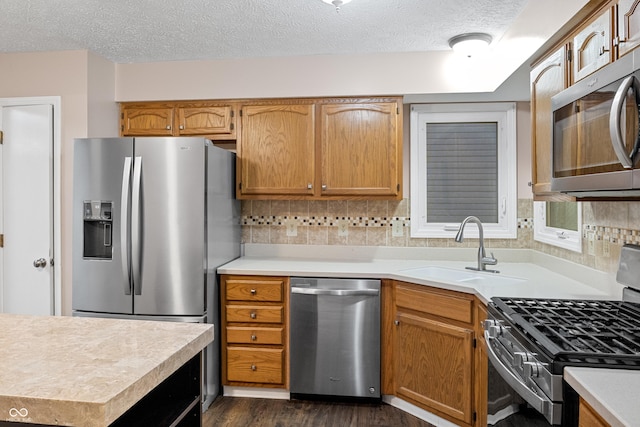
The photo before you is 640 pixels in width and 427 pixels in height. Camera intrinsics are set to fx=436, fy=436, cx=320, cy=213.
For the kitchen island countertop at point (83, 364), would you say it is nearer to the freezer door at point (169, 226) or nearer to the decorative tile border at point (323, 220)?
the freezer door at point (169, 226)

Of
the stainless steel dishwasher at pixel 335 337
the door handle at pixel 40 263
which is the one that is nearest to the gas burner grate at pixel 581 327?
the stainless steel dishwasher at pixel 335 337

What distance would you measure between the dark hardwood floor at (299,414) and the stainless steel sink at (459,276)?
879mm

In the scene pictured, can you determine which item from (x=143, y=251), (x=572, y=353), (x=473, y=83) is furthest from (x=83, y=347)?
(x=473, y=83)

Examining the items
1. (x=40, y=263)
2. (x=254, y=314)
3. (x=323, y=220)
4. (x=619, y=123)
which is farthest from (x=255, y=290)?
(x=619, y=123)

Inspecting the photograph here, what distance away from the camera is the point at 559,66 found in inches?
76.9

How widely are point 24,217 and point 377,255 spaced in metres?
2.61

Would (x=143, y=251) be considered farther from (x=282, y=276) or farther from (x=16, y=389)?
(x=16, y=389)

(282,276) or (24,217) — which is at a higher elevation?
(24,217)

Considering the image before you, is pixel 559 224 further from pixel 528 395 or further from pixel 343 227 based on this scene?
pixel 528 395

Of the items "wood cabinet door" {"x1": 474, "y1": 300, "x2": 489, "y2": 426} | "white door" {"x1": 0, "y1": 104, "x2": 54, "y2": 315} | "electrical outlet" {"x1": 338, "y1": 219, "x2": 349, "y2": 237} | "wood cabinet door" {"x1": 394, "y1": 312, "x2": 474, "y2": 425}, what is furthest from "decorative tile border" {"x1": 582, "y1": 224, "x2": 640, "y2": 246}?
"white door" {"x1": 0, "y1": 104, "x2": 54, "y2": 315}

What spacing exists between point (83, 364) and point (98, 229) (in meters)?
→ 1.94

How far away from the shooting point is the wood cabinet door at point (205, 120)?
10.8 ft

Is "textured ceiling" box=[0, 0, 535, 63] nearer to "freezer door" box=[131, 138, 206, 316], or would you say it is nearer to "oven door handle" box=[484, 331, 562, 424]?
"freezer door" box=[131, 138, 206, 316]

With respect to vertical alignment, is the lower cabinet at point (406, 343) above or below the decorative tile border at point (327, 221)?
below
